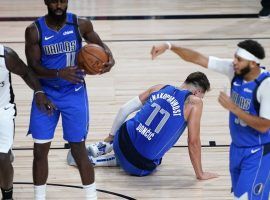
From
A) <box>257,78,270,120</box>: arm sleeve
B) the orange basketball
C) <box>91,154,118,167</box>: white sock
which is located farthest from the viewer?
<box>91,154,118,167</box>: white sock

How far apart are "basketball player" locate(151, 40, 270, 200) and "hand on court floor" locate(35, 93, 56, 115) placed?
2.70ft

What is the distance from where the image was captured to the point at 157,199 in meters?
5.39

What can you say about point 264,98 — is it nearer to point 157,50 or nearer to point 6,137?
point 157,50

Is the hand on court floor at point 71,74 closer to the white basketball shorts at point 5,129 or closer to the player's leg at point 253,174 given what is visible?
the white basketball shorts at point 5,129

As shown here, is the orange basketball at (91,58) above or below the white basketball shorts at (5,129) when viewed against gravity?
above

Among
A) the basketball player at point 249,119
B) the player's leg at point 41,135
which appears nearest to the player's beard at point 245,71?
the basketball player at point 249,119

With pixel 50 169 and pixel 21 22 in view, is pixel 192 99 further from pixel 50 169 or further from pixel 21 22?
pixel 21 22

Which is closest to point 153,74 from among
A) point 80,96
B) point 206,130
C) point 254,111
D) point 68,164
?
point 206,130

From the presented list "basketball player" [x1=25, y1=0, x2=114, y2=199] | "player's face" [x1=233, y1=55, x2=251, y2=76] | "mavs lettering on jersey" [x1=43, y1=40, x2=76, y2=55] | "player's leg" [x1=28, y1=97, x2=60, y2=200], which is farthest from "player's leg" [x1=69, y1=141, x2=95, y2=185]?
"player's face" [x1=233, y1=55, x2=251, y2=76]

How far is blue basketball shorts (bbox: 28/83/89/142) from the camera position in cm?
483

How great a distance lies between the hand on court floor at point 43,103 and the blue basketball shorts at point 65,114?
0.20 feet

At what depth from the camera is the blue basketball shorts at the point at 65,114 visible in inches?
190

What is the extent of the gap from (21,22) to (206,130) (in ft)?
16.3

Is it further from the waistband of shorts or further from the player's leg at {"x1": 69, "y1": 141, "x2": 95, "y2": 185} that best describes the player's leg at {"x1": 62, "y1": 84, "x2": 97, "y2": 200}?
the waistband of shorts
